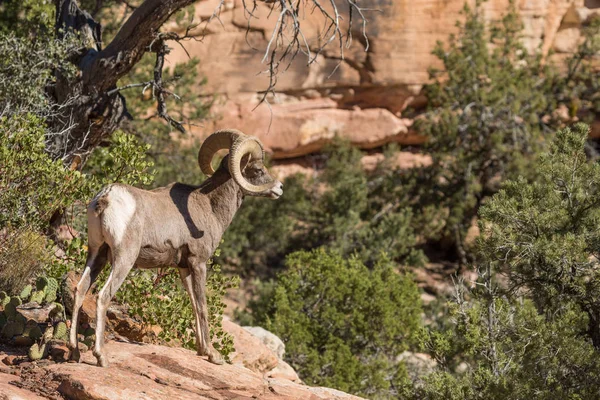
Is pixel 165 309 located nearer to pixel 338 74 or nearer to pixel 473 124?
pixel 473 124

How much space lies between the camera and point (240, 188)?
844cm

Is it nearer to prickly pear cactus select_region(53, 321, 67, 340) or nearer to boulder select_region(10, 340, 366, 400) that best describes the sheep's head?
boulder select_region(10, 340, 366, 400)

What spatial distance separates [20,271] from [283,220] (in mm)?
16589

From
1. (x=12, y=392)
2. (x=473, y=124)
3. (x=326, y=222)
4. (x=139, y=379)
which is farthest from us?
(x=473, y=124)

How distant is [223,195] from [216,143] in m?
0.52

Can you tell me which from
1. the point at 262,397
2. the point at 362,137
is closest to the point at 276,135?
the point at 362,137

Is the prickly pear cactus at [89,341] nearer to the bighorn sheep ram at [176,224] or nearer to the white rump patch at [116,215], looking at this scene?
the bighorn sheep ram at [176,224]

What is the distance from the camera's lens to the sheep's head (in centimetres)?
830

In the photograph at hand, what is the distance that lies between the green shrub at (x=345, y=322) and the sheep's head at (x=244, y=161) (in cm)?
742

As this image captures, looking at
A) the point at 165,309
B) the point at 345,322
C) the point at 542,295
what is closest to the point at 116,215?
the point at 165,309

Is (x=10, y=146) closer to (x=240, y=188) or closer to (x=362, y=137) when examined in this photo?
(x=240, y=188)

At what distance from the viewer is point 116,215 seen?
7.66m

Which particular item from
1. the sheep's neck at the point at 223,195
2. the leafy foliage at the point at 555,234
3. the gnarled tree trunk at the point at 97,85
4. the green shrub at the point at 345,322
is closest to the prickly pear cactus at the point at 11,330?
the sheep's neck at the point at 223,195

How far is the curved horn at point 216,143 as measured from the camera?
8523 mm
